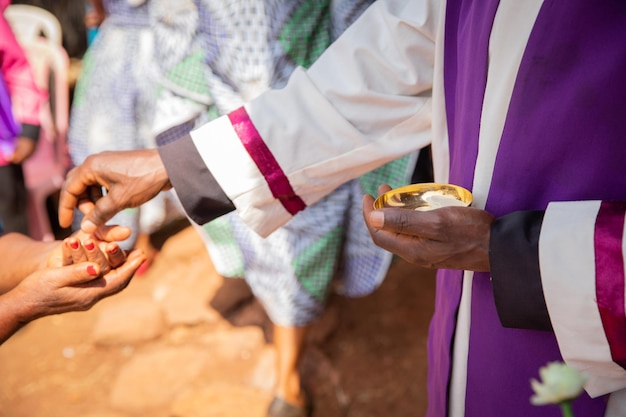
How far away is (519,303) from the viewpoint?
0.98 metres

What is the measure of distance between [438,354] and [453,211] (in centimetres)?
53

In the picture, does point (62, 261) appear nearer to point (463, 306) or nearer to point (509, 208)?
point (463, 306)

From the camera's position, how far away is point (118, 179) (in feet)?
4.84

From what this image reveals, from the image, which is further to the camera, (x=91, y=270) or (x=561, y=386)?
(x=91, y=270)

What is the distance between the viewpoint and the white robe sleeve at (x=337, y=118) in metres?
1.36

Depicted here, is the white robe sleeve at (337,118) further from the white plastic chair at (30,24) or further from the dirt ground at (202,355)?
the white plastic chair at (30,24)

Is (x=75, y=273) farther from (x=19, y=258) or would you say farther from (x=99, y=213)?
(x=19, y=258)

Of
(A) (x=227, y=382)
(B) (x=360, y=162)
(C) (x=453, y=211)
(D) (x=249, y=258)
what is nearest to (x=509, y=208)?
(C) (x=453, y=211)

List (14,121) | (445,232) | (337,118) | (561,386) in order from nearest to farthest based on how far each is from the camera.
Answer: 1. (561,386)
2. (445,232)
3. (337,118)
4. (14,121)

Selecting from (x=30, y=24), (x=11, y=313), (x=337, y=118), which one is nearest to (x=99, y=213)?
(x=11, y=313)

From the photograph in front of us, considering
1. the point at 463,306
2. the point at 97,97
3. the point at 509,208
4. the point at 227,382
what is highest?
the point at 509,208

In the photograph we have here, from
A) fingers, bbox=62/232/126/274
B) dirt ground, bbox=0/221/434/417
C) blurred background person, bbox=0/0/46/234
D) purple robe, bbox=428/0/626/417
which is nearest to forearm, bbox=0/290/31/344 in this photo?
fingers, bbox=62/232/126/274

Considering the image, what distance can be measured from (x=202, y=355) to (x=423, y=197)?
7.48 feet

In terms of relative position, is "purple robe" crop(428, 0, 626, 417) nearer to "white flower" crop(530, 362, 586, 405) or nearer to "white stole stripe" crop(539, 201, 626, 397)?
"white stole stripe" crop(539, 201, 626, 397)
